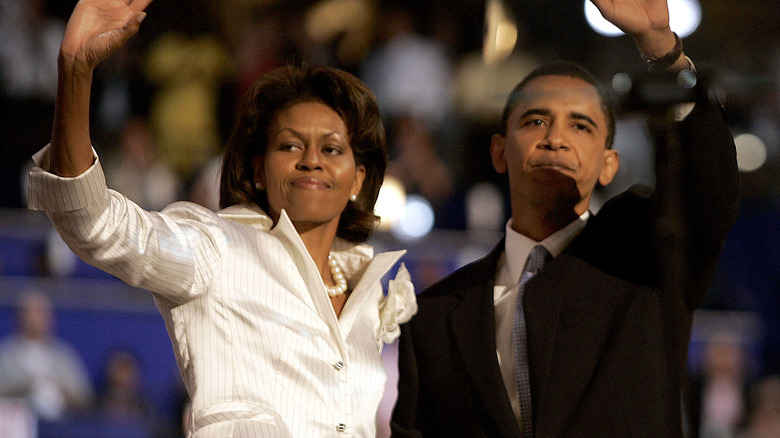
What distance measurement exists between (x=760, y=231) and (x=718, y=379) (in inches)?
23.6

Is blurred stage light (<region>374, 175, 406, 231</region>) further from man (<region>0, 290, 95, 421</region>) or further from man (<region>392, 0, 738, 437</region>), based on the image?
man (<region>392, 0, 738, 437</region>)

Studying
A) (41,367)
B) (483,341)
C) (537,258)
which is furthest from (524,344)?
(41,367)

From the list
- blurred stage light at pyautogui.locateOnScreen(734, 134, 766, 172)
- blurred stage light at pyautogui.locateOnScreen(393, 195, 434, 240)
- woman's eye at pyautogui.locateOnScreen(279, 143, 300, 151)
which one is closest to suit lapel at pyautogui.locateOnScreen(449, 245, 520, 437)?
woman's eye at pyautogui.locateOnScreen(279, 143, 300, 151)

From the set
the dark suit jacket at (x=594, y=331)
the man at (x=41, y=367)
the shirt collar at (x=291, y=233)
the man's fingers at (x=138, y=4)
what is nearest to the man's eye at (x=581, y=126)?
the dark suit jacket at (x=594, y=331)

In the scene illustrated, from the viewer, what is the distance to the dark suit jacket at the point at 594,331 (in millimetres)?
1495

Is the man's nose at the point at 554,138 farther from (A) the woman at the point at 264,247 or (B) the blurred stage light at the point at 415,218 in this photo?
(B) the blurred stage light at the point at 415,218

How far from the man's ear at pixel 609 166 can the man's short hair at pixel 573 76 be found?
1 centimetres

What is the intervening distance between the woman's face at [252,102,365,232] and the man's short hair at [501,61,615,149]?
1.12 feet

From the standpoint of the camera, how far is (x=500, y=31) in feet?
5.52

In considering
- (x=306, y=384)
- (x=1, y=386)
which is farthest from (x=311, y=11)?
(x=306, y=384)

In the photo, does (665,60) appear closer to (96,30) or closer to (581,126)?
(581,126)

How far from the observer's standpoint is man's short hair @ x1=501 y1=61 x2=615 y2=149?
1.68 m

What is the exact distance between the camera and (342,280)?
5.72 ft

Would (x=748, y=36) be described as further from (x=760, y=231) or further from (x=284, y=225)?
(x=760, y=231)
